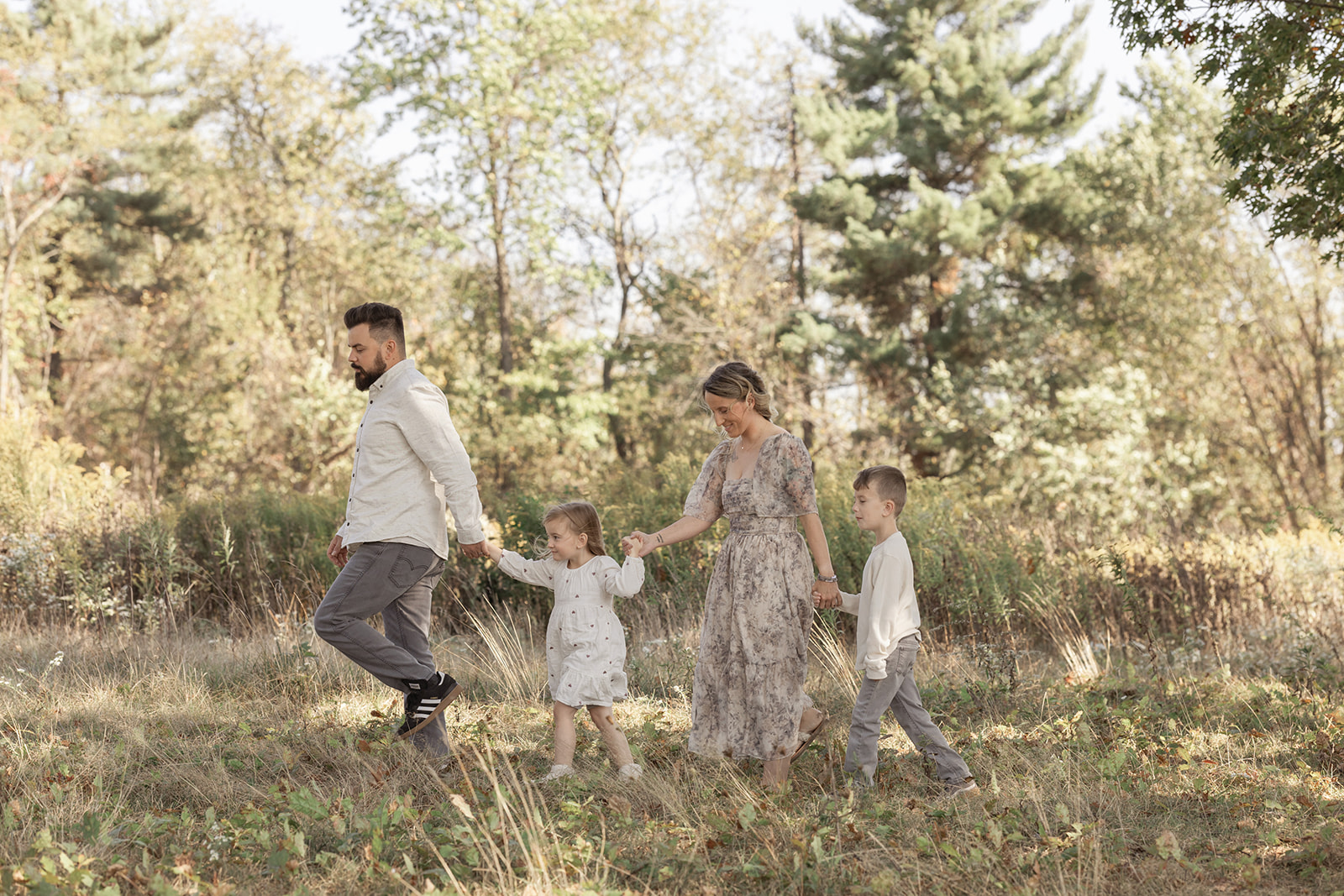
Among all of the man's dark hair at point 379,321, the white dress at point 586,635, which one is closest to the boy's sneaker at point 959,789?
the white dress at point 586,635

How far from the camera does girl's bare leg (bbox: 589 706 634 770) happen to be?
14.7ft

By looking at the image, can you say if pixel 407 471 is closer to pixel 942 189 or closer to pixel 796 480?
pixel 796 480

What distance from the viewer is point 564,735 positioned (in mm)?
4492

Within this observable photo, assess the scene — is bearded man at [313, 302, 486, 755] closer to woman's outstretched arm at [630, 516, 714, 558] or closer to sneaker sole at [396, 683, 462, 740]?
sneaker sole at [396, 683, 462, 740]

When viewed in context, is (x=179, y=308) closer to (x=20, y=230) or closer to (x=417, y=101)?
(x=20, y=230)

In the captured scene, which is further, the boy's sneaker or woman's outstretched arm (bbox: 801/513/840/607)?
woman's outstretched arm (bbox: 801/513/840/607)

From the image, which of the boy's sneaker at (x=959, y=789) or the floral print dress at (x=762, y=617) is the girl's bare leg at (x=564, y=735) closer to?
the floral print dress at (x=762, y=617)

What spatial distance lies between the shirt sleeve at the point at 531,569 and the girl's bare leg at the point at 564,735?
54 centimetres

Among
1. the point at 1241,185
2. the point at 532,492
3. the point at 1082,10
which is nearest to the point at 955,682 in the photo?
the point at 1241,185

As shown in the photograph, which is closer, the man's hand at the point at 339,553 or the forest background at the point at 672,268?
the man's hand at the point at 339,553

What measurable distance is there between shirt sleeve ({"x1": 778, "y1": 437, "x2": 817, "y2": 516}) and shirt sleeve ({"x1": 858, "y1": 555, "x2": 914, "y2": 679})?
0.39m

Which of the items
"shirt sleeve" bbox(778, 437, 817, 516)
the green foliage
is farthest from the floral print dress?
the green foliage

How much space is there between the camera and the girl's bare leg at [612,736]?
4.49 metres

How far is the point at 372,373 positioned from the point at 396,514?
653mm
